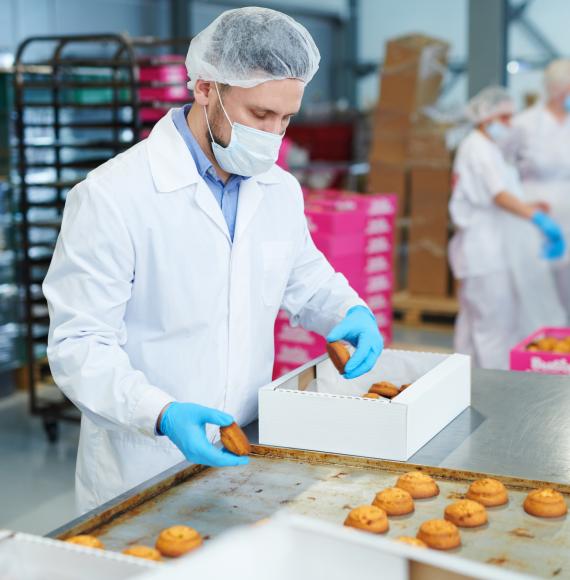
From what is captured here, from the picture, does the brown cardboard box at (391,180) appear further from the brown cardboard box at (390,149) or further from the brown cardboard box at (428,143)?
the brown cardboard box at (428,143)

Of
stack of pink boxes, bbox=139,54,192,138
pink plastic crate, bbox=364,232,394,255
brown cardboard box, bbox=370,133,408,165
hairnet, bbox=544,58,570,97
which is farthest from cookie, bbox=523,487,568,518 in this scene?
brown cardboard box, bbox=370,133,408,165

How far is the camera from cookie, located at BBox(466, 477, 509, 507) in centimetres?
160

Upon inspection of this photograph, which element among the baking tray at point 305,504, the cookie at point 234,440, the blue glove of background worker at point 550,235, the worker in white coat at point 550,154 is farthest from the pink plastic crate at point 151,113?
the cookie at point 234,440

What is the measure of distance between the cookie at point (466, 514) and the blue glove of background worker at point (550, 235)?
3.84 metres

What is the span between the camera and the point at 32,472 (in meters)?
4.27

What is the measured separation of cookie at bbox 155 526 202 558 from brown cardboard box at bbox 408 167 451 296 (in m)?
5.66

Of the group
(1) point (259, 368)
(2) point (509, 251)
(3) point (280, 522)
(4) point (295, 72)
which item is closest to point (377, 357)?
(1) point (259, 368)

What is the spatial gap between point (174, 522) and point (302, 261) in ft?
3.27

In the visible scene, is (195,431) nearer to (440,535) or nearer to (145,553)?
(145,553)

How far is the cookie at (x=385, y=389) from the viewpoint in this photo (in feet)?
6.82

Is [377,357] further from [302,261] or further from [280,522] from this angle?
[280,522]

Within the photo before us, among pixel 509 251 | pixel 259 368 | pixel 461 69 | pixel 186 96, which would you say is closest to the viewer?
pixel 259 368

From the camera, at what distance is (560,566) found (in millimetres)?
1386

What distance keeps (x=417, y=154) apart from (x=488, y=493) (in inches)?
215
